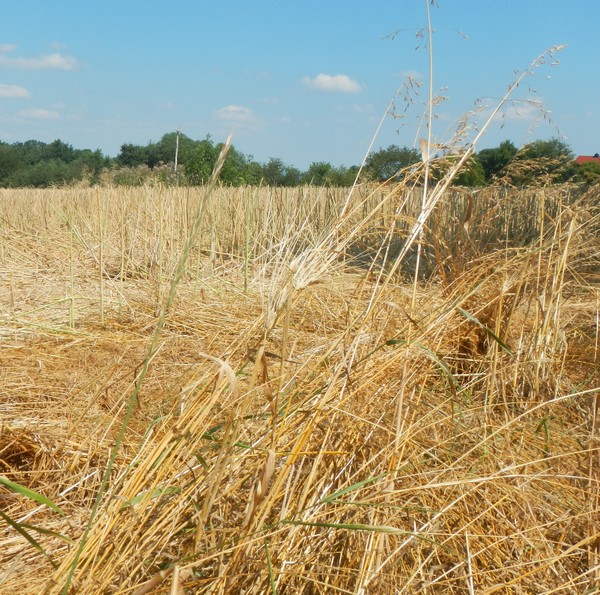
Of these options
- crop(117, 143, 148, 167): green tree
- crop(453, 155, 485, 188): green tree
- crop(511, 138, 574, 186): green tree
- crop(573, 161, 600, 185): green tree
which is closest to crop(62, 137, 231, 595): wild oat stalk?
crop(453, 155, 485, 188): green tree

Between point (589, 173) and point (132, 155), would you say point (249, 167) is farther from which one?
point (589, 173)

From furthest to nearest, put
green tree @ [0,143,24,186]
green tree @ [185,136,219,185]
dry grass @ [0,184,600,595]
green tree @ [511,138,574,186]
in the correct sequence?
green tree @ [0,143,24,186]
green tree @ [185,136,219,185]
green tree @ [511,138,574,186]
dry grass @ [0,184,600,595]

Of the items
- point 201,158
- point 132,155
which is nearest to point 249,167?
point 201,158

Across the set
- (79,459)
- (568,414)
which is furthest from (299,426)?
(568,414)

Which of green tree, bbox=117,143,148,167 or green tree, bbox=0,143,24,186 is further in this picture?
green tree, bbox=0,143,24,186

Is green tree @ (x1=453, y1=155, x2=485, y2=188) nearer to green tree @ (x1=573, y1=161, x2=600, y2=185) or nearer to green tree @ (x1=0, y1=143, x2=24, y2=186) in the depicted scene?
green tree @ (x1=573, y1=161, x2=600, y2=185)

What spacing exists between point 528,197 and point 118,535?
6.85 metres

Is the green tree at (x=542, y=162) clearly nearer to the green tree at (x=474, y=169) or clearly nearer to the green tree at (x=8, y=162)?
the green tree at (x=474, y=169)

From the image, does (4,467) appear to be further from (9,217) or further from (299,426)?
(9,217)

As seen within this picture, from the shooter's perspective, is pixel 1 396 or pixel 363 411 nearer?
pixel 363 411

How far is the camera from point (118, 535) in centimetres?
121

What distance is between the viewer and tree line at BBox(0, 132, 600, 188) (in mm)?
3047

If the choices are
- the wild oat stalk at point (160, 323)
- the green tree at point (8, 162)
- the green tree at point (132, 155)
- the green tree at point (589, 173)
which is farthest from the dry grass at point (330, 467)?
the green tree at point (8, 162)

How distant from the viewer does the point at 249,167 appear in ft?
69.8
